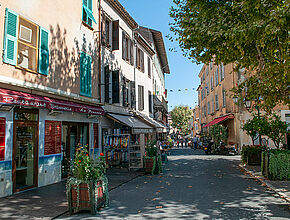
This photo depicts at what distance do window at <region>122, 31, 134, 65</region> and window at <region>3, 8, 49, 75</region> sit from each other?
7.32m

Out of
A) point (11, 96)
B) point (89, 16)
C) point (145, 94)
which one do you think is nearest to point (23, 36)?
point (11, 96)

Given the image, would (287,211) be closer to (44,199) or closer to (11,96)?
(44,199)

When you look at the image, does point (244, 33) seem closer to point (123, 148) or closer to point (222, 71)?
point (123, 148)

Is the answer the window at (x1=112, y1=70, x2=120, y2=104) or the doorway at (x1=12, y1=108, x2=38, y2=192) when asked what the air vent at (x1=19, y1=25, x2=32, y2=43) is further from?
the window at (x1=112, y1=70, x2=120, y2=104)

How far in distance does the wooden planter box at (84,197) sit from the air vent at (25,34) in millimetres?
5222

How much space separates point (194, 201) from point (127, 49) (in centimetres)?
1238

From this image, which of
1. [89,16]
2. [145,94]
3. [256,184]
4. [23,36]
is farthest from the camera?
[145,94]

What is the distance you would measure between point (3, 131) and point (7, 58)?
2.07 meters

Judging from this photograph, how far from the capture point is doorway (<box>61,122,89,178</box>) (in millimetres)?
10117

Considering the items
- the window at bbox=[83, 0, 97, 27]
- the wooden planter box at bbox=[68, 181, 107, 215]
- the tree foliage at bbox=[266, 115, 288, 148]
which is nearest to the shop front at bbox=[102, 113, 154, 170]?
the window at bbox=[83, 0, 97, 27]

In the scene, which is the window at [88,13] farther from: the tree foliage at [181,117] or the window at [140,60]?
the tree foliage at [181,117]

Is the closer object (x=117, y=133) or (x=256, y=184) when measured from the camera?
(x=256, y=184)

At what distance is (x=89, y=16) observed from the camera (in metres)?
11.8

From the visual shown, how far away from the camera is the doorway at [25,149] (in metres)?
7.62
